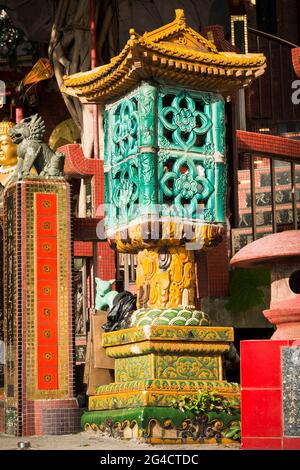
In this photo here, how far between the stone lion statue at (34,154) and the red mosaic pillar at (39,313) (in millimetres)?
253

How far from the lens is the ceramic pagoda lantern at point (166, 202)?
1448cm

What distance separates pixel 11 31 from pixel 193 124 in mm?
13100

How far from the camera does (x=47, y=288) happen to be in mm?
15539

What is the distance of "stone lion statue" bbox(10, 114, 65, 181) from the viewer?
16.0 meters

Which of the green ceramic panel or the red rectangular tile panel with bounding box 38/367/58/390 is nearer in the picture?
the green ceramic panel

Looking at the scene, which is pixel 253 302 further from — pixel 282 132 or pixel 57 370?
pixel 282 132

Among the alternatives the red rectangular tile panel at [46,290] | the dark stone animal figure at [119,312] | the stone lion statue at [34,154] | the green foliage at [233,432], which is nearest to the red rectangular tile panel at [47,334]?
the red rectangular tile panel at [46,290]

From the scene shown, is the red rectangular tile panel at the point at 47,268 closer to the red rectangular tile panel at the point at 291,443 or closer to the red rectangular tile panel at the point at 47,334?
the red rectangular tile panel at the point at 47,334

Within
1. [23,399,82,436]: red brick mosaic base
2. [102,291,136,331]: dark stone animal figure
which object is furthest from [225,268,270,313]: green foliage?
[23,399,82,436]: red brick mosaic base

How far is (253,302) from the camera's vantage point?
60.1ft

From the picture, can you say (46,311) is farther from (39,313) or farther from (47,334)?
(47,334)

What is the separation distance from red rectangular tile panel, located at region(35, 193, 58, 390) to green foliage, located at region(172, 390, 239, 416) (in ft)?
6.50

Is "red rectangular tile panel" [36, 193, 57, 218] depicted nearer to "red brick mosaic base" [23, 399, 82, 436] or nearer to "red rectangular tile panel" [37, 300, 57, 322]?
"red rectangular tile panel" [37, 300, 57, 322]

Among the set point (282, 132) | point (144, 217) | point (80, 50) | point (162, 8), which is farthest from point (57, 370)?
point (162, 8)
